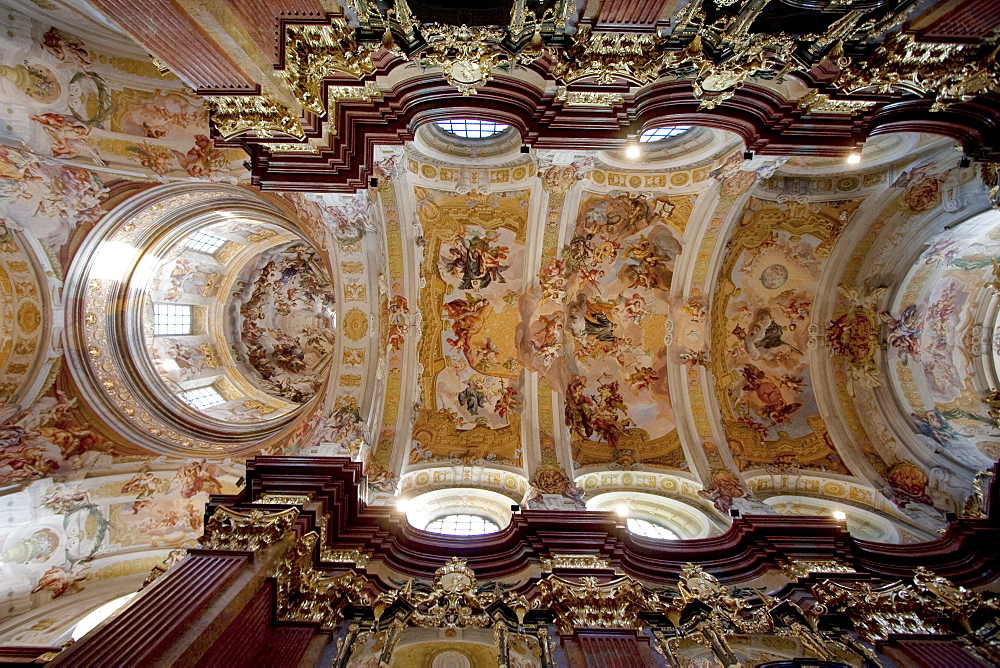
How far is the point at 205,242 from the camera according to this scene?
49.3 feet

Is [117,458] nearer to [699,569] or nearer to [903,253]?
[699,569]

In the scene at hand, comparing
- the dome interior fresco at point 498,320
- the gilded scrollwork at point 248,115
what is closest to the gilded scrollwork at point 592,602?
the dome interior fresco at point 498,320

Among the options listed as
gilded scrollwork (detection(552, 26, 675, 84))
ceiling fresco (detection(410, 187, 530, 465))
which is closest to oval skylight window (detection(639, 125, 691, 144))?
ceiling fresco (detection(410, 187, 530, 465))

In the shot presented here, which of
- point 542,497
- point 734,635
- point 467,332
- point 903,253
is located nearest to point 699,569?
point 734,635

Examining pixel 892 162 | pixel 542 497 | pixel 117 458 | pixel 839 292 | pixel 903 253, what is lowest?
pixel 542 497

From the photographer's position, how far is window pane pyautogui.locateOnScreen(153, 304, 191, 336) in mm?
13859

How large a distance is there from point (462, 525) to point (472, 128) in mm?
8641

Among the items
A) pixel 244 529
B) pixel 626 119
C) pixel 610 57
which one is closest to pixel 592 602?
pixel 244 529

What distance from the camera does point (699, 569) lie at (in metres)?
8.36

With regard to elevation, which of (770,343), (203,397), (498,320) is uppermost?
(498,320)

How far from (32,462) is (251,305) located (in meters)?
8.07

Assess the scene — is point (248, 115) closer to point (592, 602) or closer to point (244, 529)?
point (244, 529)

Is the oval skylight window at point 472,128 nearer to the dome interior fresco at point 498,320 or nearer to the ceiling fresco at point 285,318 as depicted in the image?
the dome interior fresco at point 498,320

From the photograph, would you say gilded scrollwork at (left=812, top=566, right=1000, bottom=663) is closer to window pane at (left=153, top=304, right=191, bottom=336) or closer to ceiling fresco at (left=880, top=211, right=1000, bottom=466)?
ceiling fresco at (left=880, top=211, right=1000, bottom=466)
